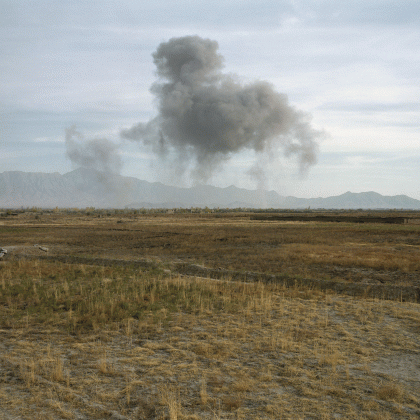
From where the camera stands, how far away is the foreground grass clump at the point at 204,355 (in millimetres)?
6203

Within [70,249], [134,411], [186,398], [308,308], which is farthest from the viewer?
[70,249]

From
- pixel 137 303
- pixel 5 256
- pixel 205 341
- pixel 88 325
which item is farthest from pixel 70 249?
pixel 205 341

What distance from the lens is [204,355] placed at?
8.46 m

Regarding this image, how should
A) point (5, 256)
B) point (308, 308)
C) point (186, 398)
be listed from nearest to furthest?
point (186, 398) → point (308, 308) → point (5, 256)

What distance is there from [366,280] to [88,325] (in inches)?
515

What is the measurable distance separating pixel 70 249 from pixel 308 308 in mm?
23799

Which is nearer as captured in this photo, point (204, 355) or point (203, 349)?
point (204, 355)

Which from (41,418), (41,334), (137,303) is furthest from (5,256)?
(41,418)

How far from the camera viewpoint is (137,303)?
13086 mm

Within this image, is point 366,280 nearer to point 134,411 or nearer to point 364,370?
point 364,370

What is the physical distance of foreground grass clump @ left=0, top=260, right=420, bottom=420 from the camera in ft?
20.4

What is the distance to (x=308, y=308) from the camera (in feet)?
42.0

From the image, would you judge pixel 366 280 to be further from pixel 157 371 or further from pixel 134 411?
pixel 134 411

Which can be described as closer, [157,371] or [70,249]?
[157,371]
